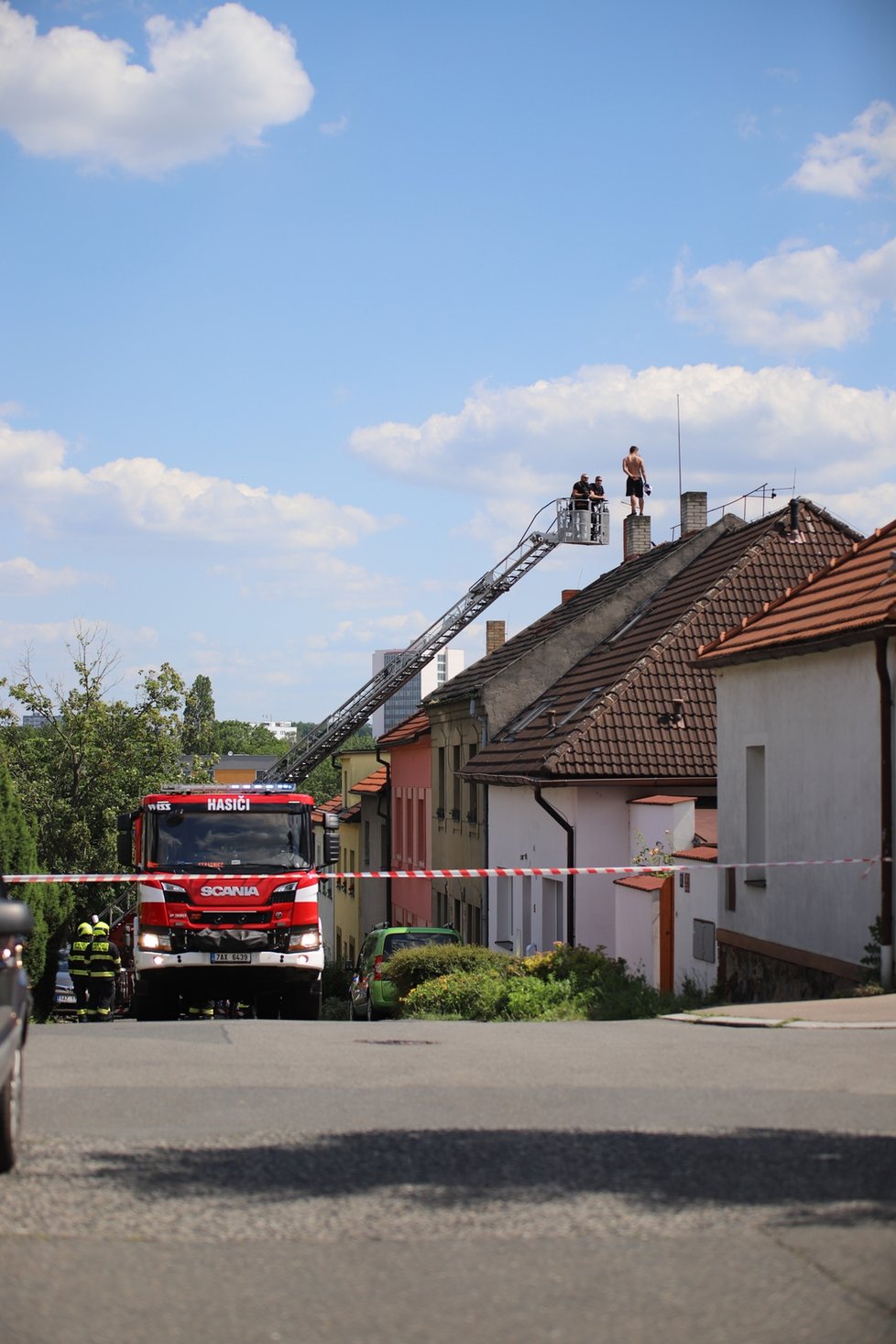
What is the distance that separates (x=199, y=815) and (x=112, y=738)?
109 feet

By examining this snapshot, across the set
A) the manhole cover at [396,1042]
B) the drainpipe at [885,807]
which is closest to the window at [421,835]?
the drainpipe at [885,807]

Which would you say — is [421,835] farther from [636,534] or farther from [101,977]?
[101,977]

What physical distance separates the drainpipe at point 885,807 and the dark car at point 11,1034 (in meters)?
10.1

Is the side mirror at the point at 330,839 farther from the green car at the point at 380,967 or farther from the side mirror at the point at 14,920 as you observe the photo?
the side mirror at the point at 14,920

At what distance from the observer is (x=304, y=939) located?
19516 mm

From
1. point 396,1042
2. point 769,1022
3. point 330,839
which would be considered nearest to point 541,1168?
point 396,1042

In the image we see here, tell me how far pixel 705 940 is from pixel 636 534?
23.0m

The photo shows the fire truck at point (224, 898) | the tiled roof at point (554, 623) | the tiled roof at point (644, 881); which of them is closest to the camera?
the fire truck at point (224, 898)

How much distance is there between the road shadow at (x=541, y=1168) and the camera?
6.03 meters

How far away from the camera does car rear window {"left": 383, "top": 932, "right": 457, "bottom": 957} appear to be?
26438mm

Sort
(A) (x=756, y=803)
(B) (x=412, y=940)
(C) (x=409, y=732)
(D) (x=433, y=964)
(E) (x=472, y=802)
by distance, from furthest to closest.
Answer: (C) (x=409, y=732), (E) (x=472, y=802), (B) (x=412, y=940), (D) (x=433, y=964), (A) (x=756, y=803)

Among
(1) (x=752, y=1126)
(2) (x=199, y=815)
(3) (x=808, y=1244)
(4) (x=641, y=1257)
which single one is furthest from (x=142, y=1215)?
(2) (x=199, y=815)

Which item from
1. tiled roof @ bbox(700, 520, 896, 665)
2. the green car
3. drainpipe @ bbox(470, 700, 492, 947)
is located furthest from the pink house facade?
tiled roof @ bbox(700, 520, 896, 665)

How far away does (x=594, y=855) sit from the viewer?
90.9ft
